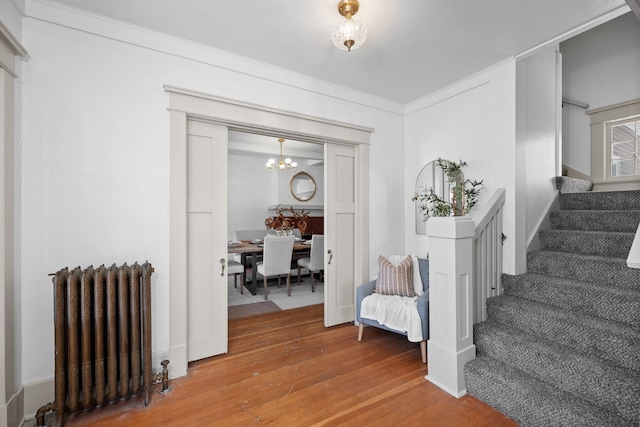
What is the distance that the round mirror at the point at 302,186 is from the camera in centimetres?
727

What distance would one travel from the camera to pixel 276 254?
4.47 m

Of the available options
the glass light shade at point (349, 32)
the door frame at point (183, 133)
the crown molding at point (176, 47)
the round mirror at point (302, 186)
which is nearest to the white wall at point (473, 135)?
the crown molding at point (176, 47)

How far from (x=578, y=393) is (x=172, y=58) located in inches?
143

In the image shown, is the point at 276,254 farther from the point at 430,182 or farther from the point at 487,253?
the point at 487,253

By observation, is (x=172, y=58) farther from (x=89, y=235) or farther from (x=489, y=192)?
(x=489, y=192)

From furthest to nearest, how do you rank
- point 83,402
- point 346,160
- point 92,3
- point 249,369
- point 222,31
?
1. point 346,160
2. point 249,369
3. point 222,31
4. point 92,3
5. point 83,402

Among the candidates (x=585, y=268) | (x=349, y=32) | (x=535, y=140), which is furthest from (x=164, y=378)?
(x=535, y=140)

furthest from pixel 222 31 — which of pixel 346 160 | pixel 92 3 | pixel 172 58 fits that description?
pixel 346 160

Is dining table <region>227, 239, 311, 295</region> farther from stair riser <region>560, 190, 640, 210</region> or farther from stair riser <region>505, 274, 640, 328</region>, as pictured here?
stair riser <region>560, 190, 640, 210</region>

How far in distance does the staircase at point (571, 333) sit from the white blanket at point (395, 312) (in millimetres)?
467

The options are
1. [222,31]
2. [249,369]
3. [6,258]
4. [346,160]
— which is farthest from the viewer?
[346,160]

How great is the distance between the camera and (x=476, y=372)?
202 cm

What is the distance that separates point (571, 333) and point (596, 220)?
4.67 feet

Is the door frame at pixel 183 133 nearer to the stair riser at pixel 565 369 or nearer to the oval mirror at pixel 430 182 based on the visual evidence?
the oval mirror at pixel 430 182
